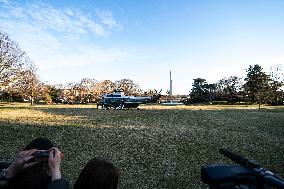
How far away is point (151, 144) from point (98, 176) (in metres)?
11.7

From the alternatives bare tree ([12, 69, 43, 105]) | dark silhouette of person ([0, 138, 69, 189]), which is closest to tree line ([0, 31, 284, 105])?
bare tree ([12, 69, 43, 105])

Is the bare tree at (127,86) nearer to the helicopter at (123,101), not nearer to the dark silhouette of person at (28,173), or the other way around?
the helicopter at (123,101)

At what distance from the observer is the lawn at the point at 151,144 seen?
11531mm

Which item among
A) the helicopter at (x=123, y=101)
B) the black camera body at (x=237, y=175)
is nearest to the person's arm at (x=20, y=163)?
the black camera body at (x=237, y=175)

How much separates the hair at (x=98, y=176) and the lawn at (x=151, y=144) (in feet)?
25.6

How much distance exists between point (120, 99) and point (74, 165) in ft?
76.7

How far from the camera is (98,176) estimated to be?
115 inches

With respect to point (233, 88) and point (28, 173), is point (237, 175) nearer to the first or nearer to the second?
point (28, 173)

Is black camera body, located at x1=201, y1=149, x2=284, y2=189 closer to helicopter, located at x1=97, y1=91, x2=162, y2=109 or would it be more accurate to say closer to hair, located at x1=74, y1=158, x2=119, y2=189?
hair, located at x1=74, y1=158, x2=119, y2=189

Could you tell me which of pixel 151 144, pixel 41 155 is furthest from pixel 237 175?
pixel 151 144

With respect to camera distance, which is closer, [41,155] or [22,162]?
[41,155]

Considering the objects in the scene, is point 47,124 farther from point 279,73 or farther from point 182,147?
point 279,73

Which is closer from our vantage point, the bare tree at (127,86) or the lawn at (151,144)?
the lawn at (151,144)

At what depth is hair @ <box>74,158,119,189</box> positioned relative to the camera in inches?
115
